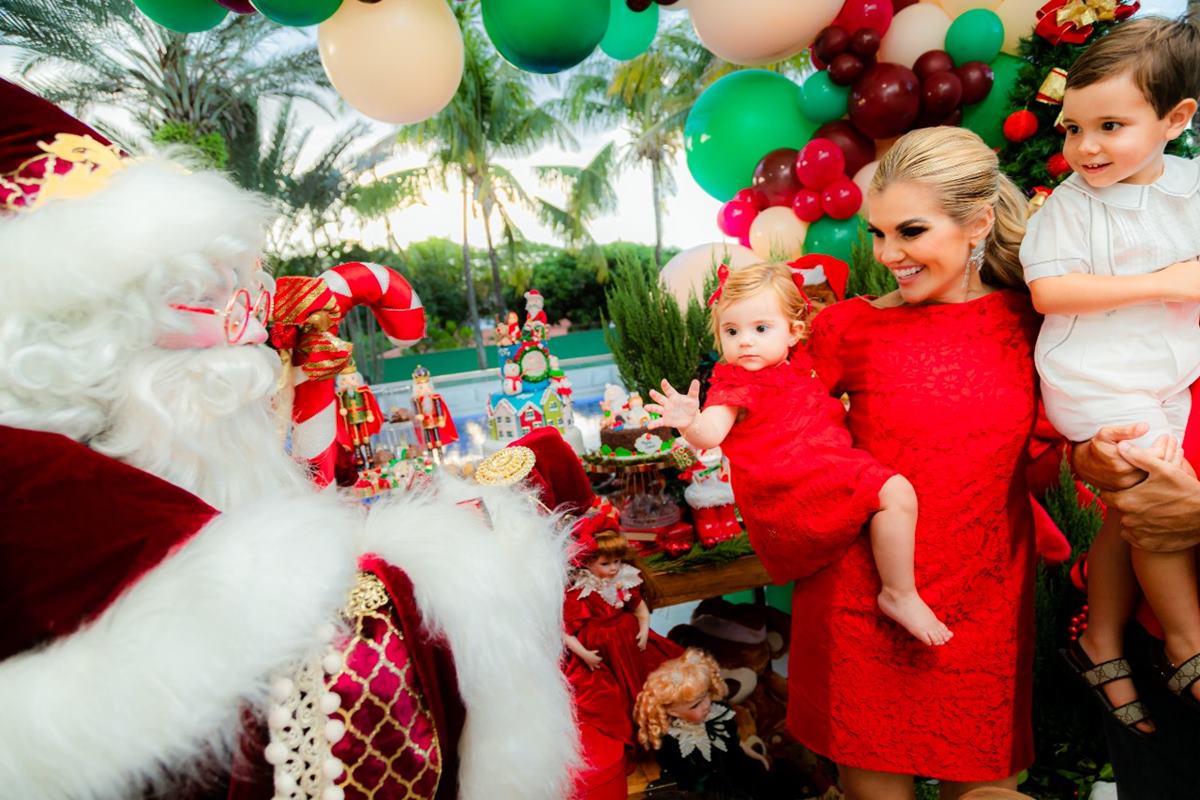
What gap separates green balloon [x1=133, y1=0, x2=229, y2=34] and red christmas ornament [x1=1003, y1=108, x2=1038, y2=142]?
141 inches

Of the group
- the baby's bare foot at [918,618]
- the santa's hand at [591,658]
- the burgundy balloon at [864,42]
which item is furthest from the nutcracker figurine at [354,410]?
the burgundy balloon at [864,42]

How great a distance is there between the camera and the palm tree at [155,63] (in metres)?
7.30

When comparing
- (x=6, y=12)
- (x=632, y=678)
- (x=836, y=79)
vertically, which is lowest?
(x=632, y=678)

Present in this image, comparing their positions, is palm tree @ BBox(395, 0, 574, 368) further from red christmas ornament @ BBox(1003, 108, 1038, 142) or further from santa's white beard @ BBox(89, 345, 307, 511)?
santa's white beard @ BBox(89, 345, 307, 511)

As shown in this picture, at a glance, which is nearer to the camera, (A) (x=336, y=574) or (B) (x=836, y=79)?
(A) (x=336, y=574)

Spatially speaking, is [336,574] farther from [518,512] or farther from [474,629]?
[518,512]

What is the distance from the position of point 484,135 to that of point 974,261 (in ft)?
39.6

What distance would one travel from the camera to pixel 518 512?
1.10m

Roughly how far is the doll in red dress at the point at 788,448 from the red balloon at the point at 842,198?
2.29m

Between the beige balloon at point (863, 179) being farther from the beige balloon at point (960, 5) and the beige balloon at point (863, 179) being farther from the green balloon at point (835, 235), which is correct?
the beige balloon at point (960, 5)

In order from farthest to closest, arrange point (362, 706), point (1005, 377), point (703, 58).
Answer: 1. point (703, 58)
2. point (1005, 377)
3. point (362, 706)

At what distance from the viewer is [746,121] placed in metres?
3.78

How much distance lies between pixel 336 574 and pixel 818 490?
83 centimetres

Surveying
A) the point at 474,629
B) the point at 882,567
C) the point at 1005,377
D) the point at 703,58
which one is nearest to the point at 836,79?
the point at 1005,377
